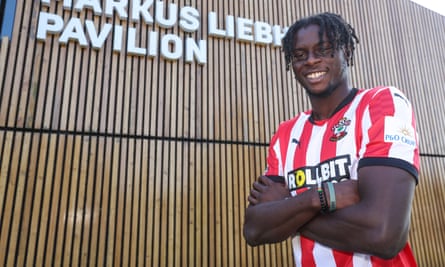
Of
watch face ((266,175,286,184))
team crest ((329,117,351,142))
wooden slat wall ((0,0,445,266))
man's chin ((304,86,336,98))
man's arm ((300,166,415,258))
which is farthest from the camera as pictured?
wooden slat wall ((0,0,445,266))

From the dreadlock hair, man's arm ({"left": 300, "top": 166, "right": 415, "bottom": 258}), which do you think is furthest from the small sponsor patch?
the dreadlock hair

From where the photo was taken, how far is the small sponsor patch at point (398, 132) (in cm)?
112

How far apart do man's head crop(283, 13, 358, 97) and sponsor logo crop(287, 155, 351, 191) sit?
0.31m

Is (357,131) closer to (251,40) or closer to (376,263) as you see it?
(376,263)

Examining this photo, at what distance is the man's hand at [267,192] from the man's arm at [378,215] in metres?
0.32

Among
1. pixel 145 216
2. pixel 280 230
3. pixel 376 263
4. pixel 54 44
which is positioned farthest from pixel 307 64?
pixel 54 44

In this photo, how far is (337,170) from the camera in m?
1.21

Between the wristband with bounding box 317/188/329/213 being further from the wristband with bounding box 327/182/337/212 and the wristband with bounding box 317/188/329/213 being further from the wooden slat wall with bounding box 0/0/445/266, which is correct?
the wooden slat wall with bounding box 0/0/445/266

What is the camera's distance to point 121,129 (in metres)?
4.86

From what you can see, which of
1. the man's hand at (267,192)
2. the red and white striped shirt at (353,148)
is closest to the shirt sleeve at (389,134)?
the red and white striped shirt at (353,148)

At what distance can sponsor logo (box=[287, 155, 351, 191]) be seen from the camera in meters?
1.20

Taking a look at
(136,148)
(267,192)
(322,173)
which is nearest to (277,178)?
(267,192)

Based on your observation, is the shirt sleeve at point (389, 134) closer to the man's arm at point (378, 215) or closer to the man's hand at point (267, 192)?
the man's arm at point (378, 215)

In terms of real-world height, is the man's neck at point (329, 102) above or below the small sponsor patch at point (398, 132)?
above
